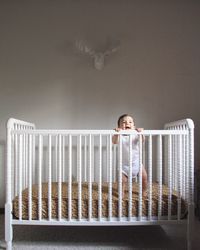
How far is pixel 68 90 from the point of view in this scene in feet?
9.78

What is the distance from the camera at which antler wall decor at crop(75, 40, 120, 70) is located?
9.55 feet

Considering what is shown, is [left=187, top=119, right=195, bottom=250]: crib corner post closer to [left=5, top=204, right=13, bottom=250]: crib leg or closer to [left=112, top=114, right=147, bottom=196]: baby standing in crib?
[left=112, top=114, right=147, bottom=196]: baby standing in crib

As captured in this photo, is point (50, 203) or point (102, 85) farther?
point (102, 85)

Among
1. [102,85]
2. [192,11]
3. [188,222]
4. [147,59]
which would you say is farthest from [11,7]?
[188,222]

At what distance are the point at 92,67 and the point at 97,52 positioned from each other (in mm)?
150

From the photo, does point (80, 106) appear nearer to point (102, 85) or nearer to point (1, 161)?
point (102, 85)

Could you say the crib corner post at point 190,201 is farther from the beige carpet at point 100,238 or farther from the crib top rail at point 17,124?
the crib top rail at point 17,124

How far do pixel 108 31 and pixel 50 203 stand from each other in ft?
5.84

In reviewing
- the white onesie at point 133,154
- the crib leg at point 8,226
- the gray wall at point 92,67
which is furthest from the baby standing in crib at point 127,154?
the crib leg at point 8,226

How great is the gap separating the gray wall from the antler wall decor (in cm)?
5

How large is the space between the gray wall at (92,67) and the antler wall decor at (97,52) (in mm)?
52

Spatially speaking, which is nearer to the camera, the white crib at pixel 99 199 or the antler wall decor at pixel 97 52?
→ the white crib at pixel 99 199

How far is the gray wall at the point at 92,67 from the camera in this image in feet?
9.73

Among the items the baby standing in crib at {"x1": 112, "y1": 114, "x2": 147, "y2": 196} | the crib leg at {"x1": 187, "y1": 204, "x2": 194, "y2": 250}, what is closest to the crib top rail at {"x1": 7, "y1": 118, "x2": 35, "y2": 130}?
the baby standing in crib at {"x1": 112, "y1": 114, "x2": 147, "y2": 196}
